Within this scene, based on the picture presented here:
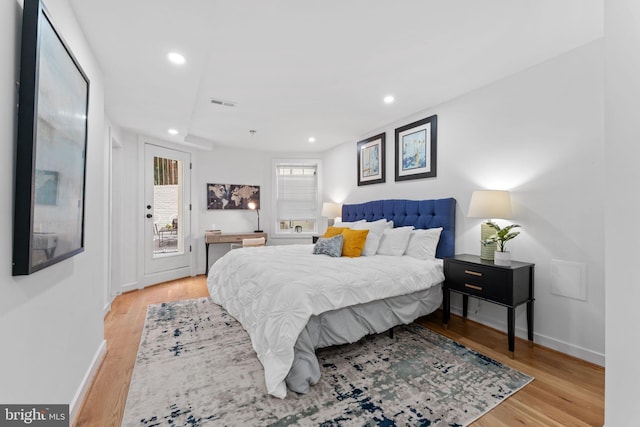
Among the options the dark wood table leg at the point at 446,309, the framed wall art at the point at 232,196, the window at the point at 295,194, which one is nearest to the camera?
the dark wood table leg at the point at 446,309

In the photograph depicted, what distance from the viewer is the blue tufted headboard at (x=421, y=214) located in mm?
3184

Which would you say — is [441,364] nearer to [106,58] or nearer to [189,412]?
[189,412]

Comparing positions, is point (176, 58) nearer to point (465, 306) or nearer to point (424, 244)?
point (424, 244)

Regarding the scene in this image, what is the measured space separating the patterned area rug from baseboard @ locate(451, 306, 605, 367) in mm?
647

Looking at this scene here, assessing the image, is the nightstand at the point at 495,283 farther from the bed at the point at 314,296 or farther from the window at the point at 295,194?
the window at the point at 295,194

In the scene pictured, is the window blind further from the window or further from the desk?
the desk

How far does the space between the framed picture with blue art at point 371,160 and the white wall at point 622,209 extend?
118 inches

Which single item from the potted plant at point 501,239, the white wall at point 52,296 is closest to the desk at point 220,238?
the white wall at point 52,296

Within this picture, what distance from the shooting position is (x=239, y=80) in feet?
9.12

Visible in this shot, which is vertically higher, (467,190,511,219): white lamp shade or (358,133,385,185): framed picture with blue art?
(358,133,385,185): framed picture with blue art

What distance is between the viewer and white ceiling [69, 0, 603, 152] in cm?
179

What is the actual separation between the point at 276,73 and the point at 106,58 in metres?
1.33

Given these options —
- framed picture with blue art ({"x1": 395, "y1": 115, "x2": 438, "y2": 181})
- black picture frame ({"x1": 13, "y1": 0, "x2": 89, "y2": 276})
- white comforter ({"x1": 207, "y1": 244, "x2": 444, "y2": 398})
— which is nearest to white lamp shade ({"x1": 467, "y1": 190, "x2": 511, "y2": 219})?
white comforter ({"x1": 207, "y1": 244, "x2": 444, "y2": 398})

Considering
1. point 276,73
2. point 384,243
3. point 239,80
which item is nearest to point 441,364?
point 384,243
